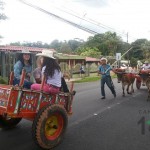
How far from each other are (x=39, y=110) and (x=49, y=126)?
0.51m

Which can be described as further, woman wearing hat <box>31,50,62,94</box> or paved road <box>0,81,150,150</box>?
woman wearing hat <box>31,50,62,94</box>

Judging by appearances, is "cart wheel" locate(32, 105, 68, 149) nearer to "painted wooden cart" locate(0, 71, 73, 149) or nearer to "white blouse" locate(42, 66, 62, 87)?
"painted wooden cart" locate(0, 71, 73, 149)

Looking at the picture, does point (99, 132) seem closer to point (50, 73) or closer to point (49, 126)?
point (49, 126)

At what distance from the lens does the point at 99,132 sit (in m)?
7.45

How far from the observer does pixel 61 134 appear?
6.39m

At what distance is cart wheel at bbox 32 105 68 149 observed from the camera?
5680 mm

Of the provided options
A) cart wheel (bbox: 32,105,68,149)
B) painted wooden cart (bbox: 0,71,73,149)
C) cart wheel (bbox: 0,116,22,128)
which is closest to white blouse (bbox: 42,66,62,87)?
painted wooden cart (bbox: 0,71,73,149)

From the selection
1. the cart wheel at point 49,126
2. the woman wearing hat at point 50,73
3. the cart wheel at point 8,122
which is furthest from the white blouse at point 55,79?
the cart wheel at point 8,122

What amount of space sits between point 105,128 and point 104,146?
5.19 feet

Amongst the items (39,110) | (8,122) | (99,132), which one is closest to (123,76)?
(99,132)

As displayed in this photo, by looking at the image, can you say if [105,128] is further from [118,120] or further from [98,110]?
[98,110]

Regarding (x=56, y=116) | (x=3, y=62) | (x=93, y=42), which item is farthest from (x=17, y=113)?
(x=93, y=42)

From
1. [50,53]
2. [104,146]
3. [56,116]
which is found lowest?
[104,146]

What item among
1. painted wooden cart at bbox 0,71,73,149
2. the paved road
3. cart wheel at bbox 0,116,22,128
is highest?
painted wooden cart at bbox 0,71,73,149
